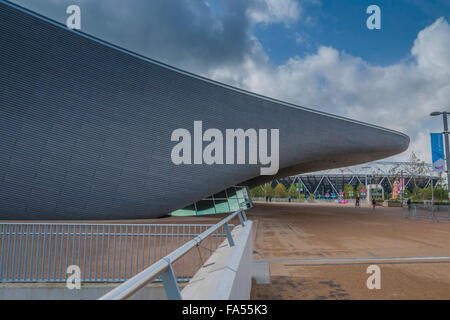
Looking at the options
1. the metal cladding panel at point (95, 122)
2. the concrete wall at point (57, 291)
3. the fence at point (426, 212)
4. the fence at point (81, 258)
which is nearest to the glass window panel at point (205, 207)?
the metal cladding panel at point (95, 122)

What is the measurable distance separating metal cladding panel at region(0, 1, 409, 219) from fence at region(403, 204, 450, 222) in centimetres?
1387

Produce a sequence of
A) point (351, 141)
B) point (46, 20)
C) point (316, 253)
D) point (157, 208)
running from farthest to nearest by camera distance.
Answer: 1. point (351, 141)
2. point (157, 208)
3. point (46, 20)
4. point (316, 253)

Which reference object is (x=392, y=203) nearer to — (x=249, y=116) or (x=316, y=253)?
(x=249, y=116)

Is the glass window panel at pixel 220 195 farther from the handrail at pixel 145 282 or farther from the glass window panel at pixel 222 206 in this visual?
the handrail at pixel 145 282

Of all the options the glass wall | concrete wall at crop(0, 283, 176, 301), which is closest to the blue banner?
the glass wall

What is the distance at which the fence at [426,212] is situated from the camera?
2281cm

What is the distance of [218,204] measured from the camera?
87.8ft

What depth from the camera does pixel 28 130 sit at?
16.4 meters

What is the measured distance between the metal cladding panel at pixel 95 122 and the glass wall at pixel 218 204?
3928 mm

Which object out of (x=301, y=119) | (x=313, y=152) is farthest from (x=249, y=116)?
(x=313, y=152)

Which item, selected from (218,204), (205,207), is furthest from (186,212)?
(218,204)

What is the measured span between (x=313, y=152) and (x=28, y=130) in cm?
1908

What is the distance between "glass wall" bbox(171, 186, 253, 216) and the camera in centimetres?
2445

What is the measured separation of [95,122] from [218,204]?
512 inches
